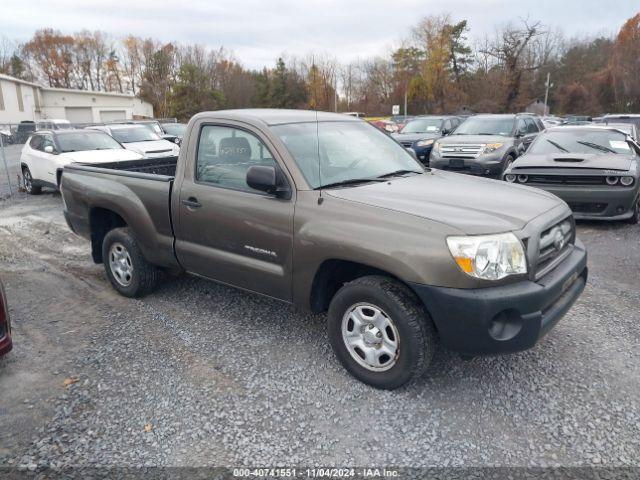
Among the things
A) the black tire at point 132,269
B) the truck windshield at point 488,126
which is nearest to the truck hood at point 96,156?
the black tire at point 132,269

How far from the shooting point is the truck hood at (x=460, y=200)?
3.04 m

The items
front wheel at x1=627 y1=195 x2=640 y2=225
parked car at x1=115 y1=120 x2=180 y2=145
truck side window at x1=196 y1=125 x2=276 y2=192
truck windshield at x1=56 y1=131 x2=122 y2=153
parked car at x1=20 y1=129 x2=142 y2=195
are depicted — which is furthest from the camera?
parked car at x1=115 y1=120 x2=180 y2=145

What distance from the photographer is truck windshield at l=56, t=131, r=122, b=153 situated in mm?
11453

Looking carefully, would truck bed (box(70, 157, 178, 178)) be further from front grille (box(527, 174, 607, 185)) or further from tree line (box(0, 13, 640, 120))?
tree line (box(0, 13, 640, 120))

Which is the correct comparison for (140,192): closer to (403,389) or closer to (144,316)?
(144,316)

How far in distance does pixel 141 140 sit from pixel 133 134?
36cm

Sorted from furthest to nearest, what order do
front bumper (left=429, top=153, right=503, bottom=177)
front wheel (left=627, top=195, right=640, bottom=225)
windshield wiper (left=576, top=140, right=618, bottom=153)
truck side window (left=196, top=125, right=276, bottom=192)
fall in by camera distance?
front bumper (left=429, top=153, right=503, bottom=177), windshield wiper (left=576, top=140, right=618, bottom=153), front wheel (left=627, top=195, right=640, bottom=225), truck side window (left=196, top=125, right=276, bottom=192)

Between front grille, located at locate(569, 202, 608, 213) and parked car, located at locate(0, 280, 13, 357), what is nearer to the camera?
parked car, located at locate(0, 280, 13, 357)

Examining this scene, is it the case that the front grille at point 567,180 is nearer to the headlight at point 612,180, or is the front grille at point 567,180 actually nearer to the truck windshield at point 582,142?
the headlight at point 612,180

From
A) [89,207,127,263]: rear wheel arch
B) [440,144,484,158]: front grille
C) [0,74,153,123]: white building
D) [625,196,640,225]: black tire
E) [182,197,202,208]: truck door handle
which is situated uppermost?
[0,74,153,123]: white building

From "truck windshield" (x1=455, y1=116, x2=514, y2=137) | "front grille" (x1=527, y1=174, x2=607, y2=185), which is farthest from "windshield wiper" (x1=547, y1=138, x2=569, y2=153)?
"truck windshield" (x1=455, y1=116, x2=514, y2=137)

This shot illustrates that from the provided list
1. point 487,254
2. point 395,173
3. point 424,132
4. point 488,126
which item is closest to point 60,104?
point 424,132

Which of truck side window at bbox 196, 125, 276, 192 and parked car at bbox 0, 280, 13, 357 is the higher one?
truck side window at bbox 196, 125, 276, 192

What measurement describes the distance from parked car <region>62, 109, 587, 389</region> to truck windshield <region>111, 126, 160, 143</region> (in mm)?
11021
